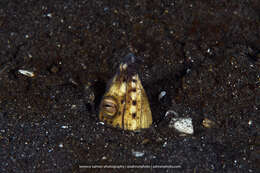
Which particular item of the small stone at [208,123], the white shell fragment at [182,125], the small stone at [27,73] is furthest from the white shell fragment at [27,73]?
the small stone at [208,123]

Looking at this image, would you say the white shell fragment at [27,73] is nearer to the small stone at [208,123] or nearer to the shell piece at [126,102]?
the shell piece at [126,102]

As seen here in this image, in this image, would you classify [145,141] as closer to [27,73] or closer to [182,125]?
[182,125]

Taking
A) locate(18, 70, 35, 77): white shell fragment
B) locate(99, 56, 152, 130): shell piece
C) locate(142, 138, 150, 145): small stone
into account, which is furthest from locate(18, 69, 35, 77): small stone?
locate(142, 138, 150, 145): small stone

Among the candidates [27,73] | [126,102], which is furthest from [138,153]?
[27,73]

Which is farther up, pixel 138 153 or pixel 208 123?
pixel 208 123

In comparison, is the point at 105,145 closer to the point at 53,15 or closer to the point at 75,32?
the point at 75,32
